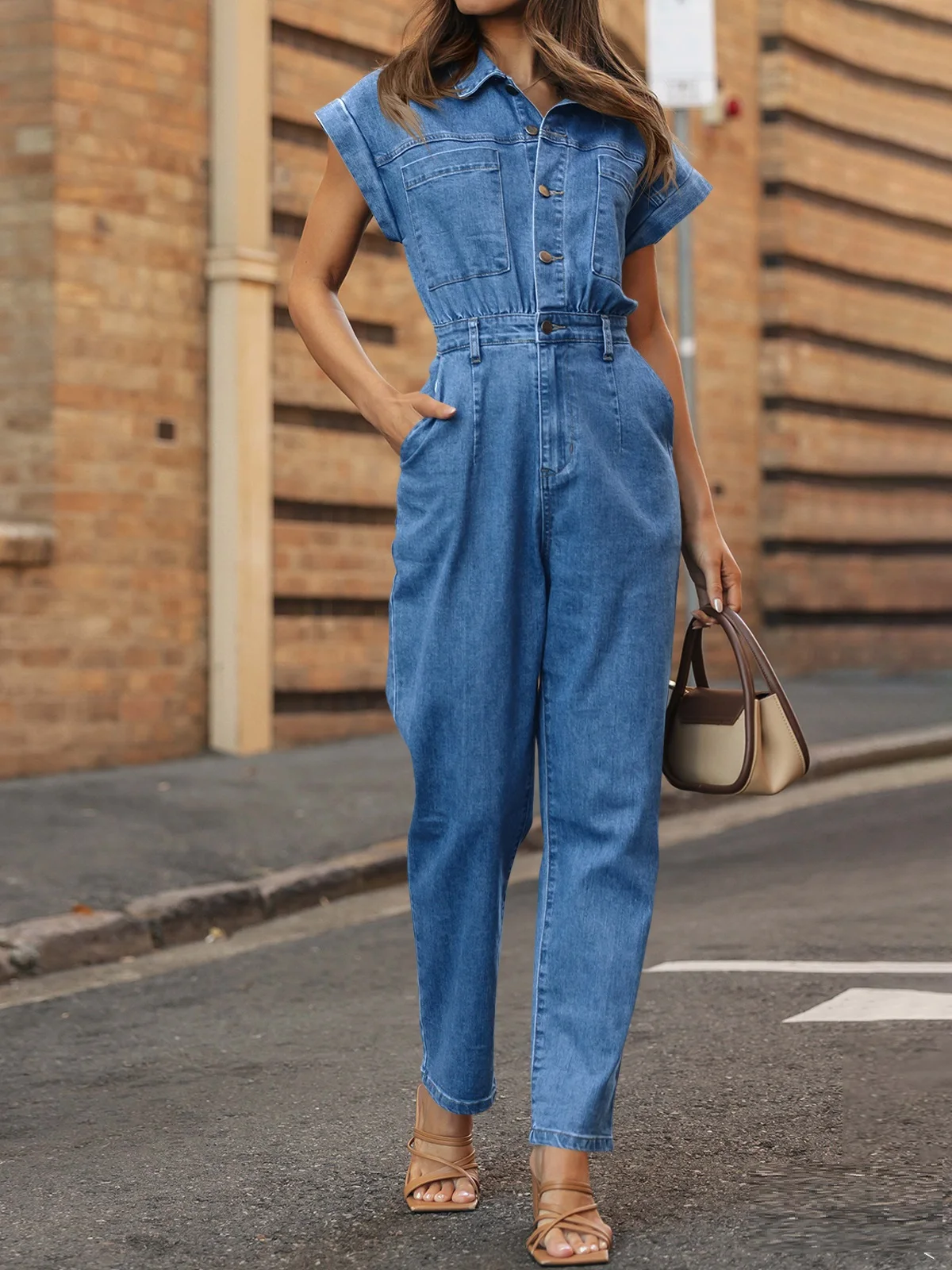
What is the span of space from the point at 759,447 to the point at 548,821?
1222 centimetres

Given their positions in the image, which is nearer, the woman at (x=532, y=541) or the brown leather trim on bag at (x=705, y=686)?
the woman at (x=532, y=541)

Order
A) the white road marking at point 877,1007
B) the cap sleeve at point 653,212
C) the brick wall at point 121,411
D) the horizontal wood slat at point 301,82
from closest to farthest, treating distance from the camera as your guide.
Answer: the cap sleeve at point 653,212 → the white road marking at point 877,1007 → the brick wall at point 121,411 → the horizontal wood slat at point 301,82

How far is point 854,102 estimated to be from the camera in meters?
15.5

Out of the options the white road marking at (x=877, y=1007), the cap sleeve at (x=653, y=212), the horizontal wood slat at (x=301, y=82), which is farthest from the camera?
the horizontal wood slat at (x=301, y=82)

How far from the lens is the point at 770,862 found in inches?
295

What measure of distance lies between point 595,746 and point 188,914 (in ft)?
13.1

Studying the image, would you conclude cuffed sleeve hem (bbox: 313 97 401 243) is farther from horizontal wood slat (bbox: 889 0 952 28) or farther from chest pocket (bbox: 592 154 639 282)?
horizontal wood slat (bbox: 889 0 952 28)

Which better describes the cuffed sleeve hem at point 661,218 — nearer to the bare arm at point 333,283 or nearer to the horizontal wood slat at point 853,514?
the bare arm at point 333,283

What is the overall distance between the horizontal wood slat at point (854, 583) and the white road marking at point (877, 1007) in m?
10.3

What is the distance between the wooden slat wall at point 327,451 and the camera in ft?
35.0

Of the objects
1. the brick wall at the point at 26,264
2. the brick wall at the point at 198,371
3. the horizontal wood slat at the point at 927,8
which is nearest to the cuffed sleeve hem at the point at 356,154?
the brick wall at the point at 198,371

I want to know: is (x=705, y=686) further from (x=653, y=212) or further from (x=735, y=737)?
(x=653, y=212)

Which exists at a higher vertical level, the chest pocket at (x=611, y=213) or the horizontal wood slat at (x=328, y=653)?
the chest pocket at (x=611, y=213)

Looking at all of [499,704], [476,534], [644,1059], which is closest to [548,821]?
[499,704]
